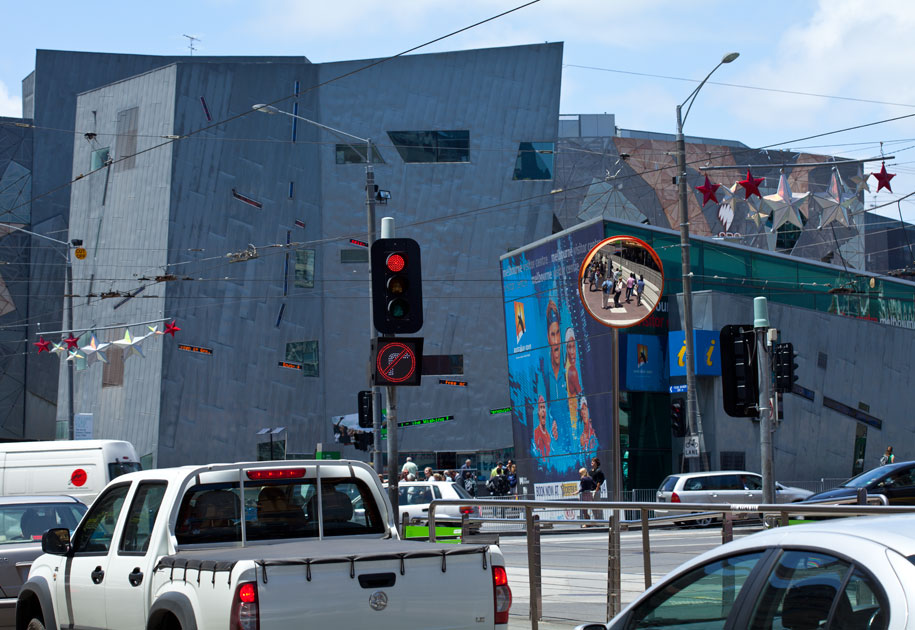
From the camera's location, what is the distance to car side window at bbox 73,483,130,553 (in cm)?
799

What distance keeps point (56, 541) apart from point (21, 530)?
13.8ft

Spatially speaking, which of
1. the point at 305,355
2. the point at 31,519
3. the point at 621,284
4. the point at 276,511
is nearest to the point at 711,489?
the point at 621,284

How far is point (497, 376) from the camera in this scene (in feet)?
176

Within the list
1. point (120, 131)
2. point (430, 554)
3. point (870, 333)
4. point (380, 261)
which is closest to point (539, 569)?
point (380, 261)

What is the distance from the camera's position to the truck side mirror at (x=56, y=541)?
812cm

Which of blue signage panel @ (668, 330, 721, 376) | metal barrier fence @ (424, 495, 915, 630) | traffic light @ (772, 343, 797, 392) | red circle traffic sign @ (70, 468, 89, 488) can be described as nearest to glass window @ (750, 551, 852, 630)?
metal barrier fence @ (424, 495, 915, 630)

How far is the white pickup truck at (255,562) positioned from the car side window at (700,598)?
2036mm

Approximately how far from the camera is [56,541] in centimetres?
812

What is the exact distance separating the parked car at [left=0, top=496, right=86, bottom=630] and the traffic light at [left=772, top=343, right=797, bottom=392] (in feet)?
39.8

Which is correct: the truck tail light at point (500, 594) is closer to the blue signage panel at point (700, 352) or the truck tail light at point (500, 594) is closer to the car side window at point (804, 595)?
the car side window at point (804, 595)

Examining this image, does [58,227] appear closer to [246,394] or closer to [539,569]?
[246,394]

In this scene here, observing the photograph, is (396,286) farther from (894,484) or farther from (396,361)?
(894,484)

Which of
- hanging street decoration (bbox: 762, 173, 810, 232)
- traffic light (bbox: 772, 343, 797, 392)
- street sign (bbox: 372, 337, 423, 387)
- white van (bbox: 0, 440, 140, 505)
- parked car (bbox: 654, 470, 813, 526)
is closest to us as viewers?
street sign (bbox: 372, 337, 423, 387)

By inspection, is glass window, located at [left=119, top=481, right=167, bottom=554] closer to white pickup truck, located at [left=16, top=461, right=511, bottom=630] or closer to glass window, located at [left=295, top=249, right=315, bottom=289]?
white pickup truck, located at [left=16, top=461, right=511, bottom=630]
